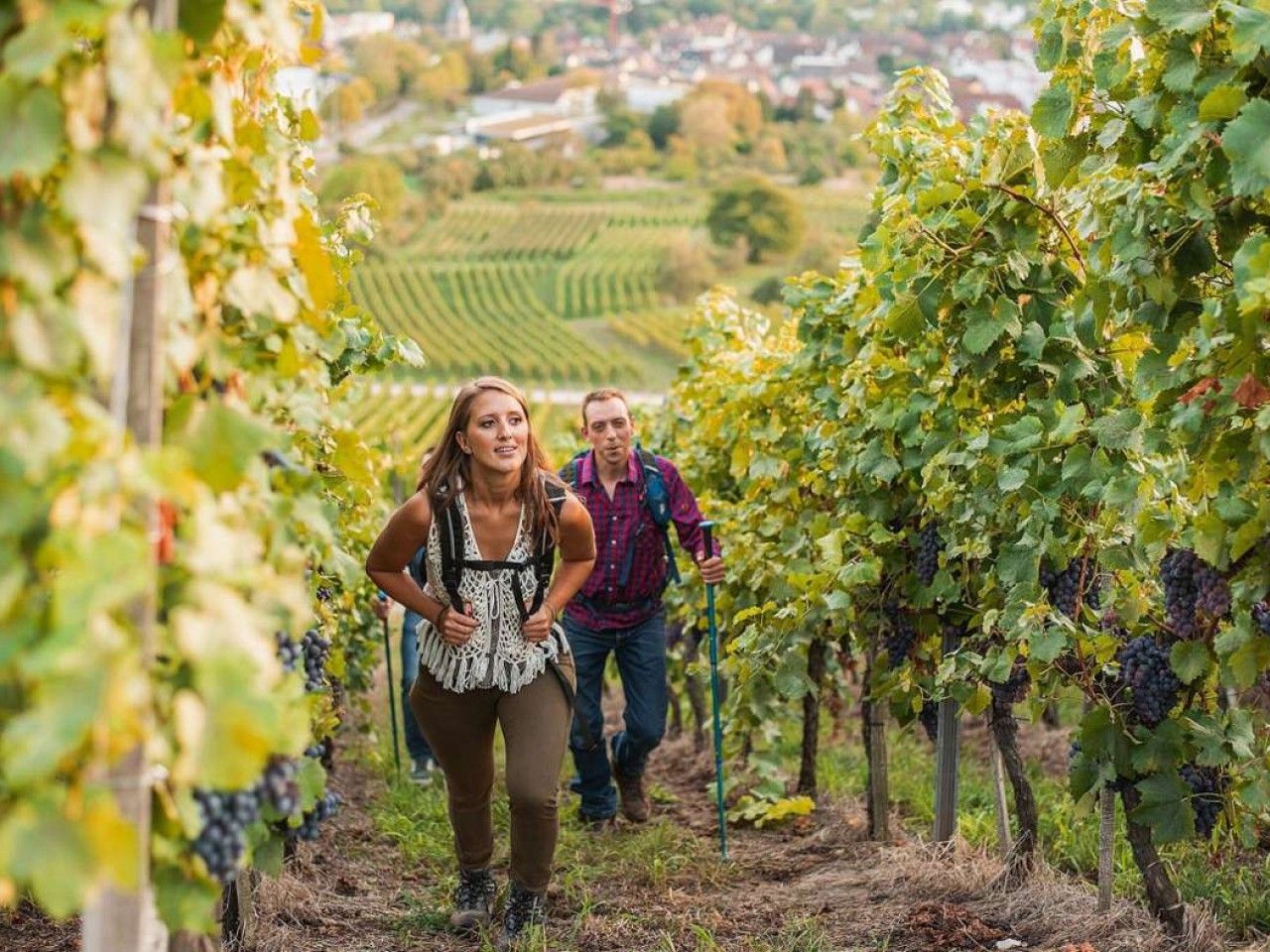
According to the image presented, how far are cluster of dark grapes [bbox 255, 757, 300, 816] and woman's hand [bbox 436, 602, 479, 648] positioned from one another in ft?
5.78

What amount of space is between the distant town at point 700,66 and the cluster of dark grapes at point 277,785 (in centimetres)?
8524

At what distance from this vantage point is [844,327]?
532cm

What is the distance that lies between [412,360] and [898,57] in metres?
124

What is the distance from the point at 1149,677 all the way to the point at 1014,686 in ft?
2.05

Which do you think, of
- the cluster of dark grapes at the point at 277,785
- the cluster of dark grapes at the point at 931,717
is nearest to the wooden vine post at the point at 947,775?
the cluster of dark grapes at the point at 931,717

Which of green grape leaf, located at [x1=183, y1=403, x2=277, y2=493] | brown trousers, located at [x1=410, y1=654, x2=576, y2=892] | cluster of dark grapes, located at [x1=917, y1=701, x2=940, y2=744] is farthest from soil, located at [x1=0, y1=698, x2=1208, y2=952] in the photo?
green grape leaf, located at [x1=183, y1=403, x2=277, y2=493]

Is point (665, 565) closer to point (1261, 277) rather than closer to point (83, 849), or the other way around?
point (1261, 277)

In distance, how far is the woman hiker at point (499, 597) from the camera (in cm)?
430

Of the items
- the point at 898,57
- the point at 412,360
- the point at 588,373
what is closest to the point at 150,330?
the point at 412,360

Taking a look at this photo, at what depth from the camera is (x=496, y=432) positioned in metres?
4.30

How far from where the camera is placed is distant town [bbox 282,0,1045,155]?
100m

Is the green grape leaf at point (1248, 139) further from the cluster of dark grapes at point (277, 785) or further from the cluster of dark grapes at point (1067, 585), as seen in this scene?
the cluster of dark grapes at point (277, 785)

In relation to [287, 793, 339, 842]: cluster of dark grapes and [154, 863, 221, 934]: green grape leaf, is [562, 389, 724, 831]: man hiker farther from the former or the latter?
[154, 863, 221, 934]: green grape leaf

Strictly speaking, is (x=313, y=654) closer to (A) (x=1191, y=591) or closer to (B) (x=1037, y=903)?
(A) (x=1191, y=591)
